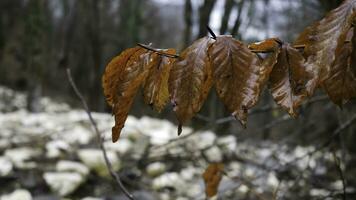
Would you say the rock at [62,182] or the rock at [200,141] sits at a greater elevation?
the rock at [62,182]

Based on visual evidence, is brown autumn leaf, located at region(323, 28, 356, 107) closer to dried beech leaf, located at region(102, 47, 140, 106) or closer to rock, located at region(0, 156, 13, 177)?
dried beech leaf, located at region(102, 47, 140, 106)

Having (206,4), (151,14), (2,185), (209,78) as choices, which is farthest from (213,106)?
(151,14)

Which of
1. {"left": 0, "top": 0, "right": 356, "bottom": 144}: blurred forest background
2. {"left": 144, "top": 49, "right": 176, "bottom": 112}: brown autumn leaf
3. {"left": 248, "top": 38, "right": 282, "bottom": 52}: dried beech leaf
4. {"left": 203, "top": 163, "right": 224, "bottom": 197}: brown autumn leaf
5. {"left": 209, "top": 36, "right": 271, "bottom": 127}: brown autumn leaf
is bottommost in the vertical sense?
{"left": 0, "top": 0, "right": 356, "bottom": 144}: blurred forest background

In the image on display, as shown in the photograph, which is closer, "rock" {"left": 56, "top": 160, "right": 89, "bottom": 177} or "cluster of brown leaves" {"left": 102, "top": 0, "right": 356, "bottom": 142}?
"cluster of brown leaves" {"left": 102, "top": 0, "right": 356, "bottom": 142}

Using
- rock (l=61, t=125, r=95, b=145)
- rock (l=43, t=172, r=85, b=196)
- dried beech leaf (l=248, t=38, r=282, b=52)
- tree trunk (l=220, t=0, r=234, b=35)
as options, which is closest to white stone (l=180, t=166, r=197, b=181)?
rock (l=61, t=125, r=95, b=145)

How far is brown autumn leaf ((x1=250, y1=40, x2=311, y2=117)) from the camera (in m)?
0.71

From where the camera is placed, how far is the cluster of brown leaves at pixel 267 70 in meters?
0.68

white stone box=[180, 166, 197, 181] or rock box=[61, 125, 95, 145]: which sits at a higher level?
rock box=[61, 125, 95, 145]

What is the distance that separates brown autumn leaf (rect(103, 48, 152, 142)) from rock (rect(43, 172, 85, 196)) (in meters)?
1.87

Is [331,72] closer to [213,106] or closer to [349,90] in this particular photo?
[349,90]

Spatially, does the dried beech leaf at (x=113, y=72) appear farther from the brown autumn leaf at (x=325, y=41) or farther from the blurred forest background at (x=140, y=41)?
the blurred forest background at (x=140, y=41)

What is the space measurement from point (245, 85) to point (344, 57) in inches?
6.1

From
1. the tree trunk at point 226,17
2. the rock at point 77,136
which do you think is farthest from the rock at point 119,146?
the tree trunk at point 226,17

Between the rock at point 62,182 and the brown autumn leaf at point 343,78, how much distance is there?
2.12 m
